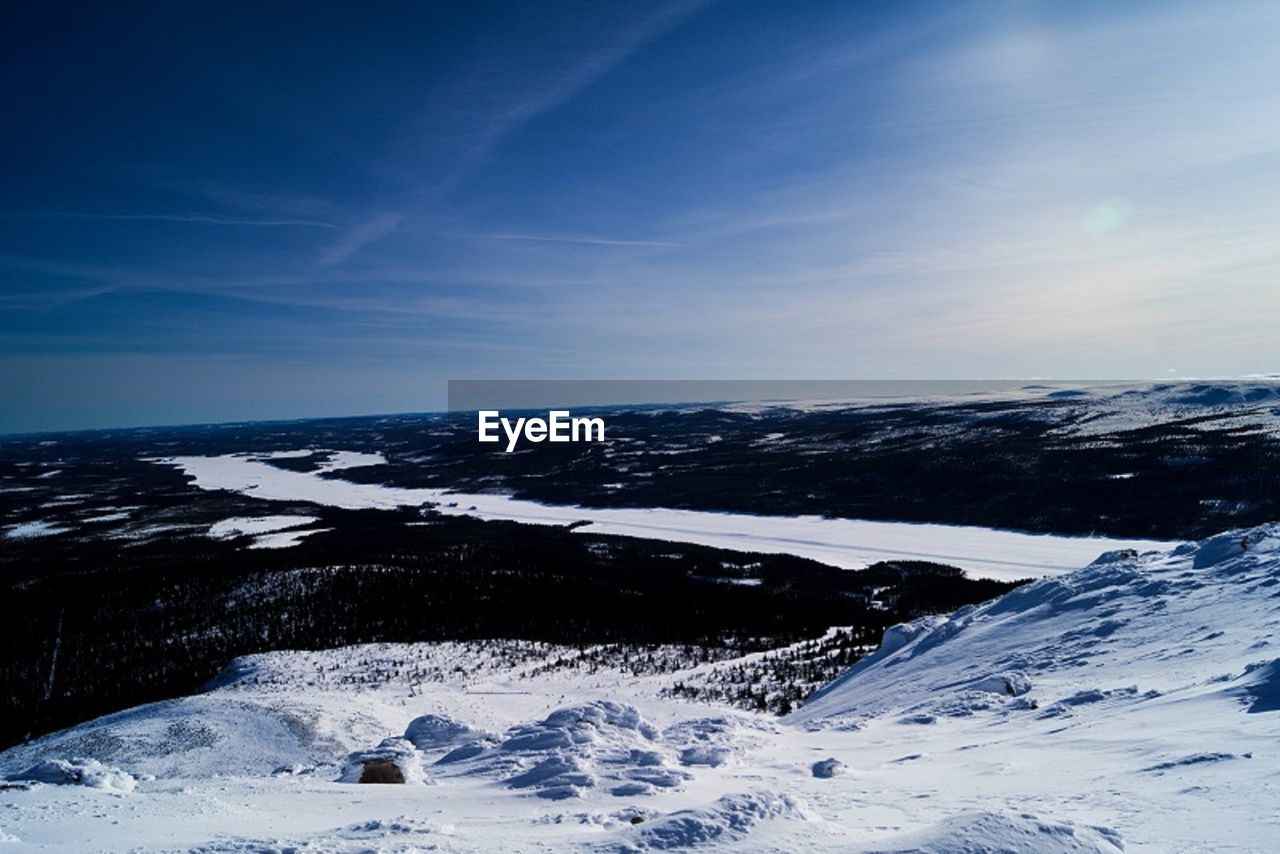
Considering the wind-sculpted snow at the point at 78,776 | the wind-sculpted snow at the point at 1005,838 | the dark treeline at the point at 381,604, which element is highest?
the wind-sculpted snow at the point at 1005,838

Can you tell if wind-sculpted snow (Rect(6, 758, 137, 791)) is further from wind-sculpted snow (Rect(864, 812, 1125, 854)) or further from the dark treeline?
the dark treeline

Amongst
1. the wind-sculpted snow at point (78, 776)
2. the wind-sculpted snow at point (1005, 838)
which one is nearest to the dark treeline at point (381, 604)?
the wind-sculpted snow at point (78, 776)

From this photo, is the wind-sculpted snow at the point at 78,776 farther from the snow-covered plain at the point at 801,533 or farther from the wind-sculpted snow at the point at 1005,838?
the snow-covered plain at the point at 801,533

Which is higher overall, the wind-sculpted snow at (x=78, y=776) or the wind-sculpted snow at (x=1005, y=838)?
the wind-sculpted snow at (x=1005, y=838)

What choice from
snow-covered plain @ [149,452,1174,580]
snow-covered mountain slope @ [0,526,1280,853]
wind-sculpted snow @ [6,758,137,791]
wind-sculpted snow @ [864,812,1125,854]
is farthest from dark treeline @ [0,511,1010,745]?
wind-sculpted snow @ [864,812,1125,854]

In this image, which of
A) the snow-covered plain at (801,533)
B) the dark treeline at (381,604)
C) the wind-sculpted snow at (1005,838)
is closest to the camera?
the wind-sculpted snow at (1005,838)

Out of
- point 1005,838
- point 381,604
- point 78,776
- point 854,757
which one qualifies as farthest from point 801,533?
point 1005,838
